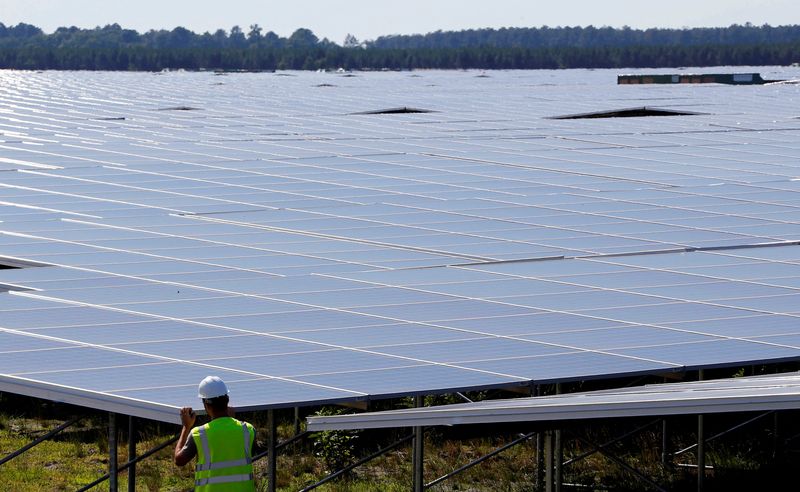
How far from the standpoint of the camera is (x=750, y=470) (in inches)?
1219

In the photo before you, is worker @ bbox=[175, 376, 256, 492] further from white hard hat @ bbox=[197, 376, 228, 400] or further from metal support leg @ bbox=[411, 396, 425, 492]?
metal support leg @ bbox=[411, 396, 425, 492]

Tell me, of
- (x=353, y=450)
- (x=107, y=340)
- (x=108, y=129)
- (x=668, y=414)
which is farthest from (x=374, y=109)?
(x=668, y=414)

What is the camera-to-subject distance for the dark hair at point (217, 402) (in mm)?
15875

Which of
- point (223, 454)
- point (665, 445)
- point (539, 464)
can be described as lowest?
point (665, 445)

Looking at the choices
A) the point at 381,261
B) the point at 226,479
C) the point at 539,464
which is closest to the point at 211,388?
the point at 226,479

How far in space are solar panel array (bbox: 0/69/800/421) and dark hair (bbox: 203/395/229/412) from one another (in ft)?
5.84

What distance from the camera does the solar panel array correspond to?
2016cm

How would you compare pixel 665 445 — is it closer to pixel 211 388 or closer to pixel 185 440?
pixel 185 440

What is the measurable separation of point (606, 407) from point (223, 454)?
4031mm

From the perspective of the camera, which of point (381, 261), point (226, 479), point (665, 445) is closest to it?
point (226, 479)

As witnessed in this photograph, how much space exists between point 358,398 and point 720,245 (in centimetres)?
1345

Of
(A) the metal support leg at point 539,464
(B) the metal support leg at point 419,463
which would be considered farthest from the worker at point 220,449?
(A) the metal support leg at point 539,464

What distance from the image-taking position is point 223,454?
632 inches

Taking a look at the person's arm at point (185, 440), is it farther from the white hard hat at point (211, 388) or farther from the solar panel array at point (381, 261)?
the solar panel array at point (381, 261)
